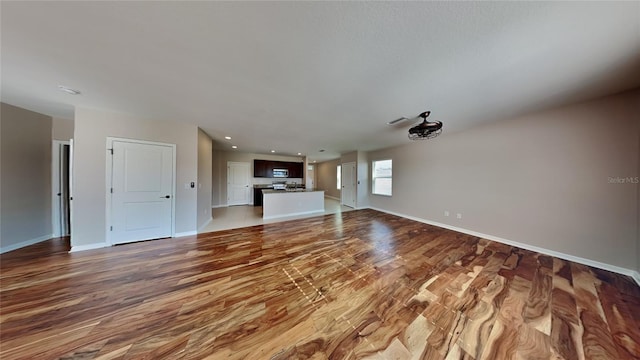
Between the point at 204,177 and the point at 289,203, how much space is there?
2.47 m

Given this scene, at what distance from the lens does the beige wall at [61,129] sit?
3.48 meters

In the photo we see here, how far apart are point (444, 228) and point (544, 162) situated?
2180 mm

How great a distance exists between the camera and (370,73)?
6.27 ft

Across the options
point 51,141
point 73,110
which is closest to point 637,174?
point 73,110

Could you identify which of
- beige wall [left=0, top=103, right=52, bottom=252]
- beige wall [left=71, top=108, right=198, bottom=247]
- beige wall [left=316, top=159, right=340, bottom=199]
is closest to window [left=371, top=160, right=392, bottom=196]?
beige wall [left=316, top=159, right=340, bottom=199]

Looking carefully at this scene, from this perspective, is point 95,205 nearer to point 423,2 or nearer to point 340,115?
point 340,115

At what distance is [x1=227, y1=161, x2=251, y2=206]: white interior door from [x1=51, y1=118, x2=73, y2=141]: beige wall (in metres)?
4.08

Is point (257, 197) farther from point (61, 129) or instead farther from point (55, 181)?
point (61, 129)

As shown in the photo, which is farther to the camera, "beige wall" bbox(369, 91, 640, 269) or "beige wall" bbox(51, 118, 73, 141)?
"beige wall" bbox(51, 118, 73, 141)

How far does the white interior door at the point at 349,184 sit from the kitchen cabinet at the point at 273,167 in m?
2.41

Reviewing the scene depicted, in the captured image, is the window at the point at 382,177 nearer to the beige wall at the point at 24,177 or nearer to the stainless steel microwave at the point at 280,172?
the stainless steel microwave at the point at 280,172

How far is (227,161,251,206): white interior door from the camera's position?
7.49 m

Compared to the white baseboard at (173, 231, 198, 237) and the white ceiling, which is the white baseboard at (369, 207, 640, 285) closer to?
the white ceiling

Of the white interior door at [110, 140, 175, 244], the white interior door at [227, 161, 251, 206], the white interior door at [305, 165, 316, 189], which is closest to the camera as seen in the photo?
the white interior door at [110, 140, 175, 244]
